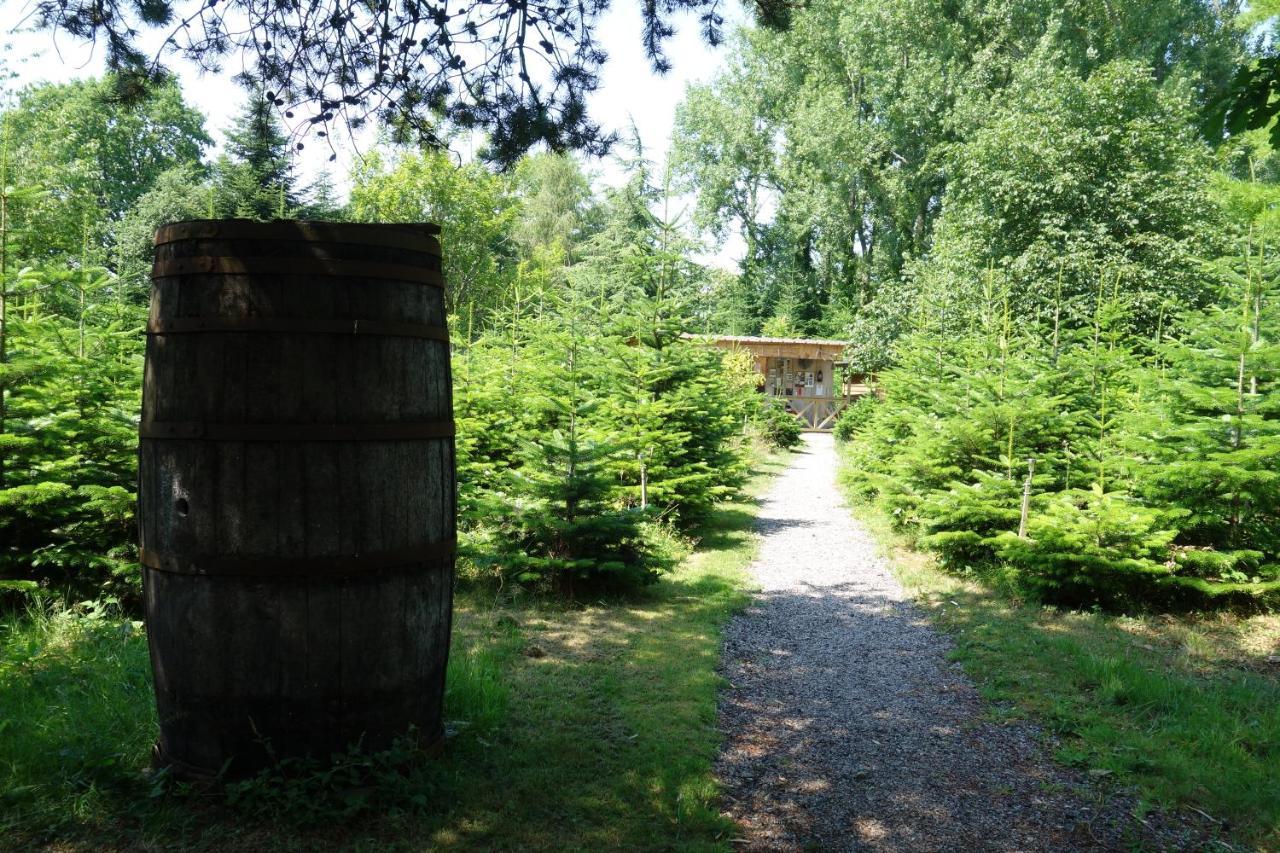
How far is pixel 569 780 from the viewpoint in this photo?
331cm

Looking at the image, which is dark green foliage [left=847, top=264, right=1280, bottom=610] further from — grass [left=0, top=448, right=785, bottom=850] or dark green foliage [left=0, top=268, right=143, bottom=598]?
dark green foliage [left=0, top=268, right=143, bottom=598]

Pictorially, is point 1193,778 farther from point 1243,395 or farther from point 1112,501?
point 1243,395

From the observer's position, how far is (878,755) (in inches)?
154

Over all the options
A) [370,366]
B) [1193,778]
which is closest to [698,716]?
[1193,778]

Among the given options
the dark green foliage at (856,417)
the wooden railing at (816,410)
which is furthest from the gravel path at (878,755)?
the wooden railing at (816,410)

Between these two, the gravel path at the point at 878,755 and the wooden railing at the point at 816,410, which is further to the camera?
the wooden railing at the point at 816,410

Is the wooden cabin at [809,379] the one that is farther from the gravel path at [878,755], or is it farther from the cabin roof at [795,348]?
the gravel path at [878,755]

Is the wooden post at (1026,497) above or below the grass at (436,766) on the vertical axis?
above

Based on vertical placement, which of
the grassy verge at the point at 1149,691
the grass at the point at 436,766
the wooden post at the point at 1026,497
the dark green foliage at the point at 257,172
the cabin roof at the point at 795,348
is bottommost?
the grassy verge at the point at 1149,691

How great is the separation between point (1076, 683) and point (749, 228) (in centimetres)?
3513

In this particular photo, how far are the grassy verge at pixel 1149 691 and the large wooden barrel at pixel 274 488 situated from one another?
11.0 feet

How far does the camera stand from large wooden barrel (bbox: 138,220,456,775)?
9.11 feet

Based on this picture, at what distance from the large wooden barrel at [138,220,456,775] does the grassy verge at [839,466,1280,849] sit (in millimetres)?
3352

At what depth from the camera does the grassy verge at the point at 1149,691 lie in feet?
11.7
